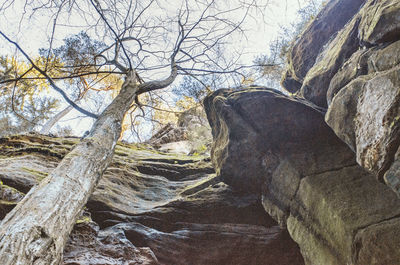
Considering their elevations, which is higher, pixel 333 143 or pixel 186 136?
pixel 186 136

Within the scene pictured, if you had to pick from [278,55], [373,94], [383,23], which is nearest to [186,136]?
[278,55]

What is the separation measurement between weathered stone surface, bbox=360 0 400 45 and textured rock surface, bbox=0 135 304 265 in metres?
3.33

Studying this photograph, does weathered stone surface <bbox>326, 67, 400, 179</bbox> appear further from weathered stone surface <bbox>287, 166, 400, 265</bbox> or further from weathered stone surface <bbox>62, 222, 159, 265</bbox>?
weathered stone surface <bbox>62, 222, 159, 265</bbox>

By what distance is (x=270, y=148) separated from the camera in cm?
407

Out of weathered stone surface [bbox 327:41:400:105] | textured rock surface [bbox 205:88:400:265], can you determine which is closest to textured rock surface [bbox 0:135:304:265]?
textured rock surface [bbox 205:88:400:265]

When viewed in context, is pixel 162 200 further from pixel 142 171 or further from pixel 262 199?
pixel 262 199

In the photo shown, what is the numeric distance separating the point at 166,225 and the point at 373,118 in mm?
3821

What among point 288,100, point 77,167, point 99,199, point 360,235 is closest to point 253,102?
point 288,100

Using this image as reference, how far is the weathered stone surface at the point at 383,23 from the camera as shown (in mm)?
2316

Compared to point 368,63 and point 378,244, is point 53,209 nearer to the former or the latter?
point 378,244

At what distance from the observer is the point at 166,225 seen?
4.55m

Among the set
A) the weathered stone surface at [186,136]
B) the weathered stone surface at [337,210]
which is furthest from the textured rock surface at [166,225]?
the weathered stone surface at [186,136]

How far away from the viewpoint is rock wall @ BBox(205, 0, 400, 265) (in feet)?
7.22

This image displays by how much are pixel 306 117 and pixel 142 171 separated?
4.26 metres
